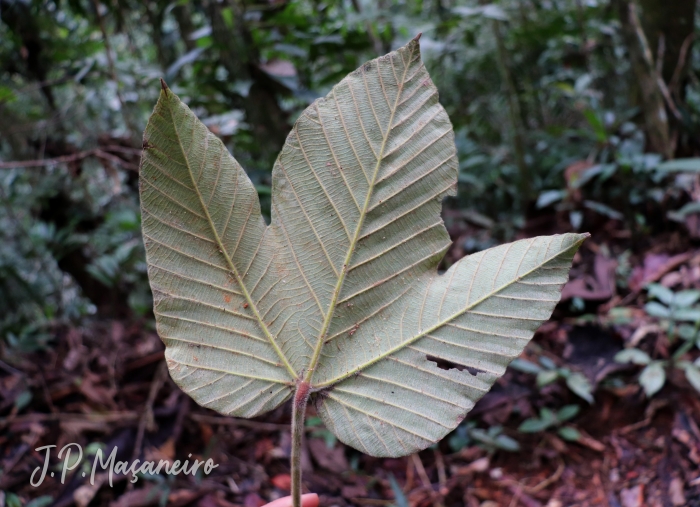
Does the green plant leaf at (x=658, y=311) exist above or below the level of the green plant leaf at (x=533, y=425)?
above

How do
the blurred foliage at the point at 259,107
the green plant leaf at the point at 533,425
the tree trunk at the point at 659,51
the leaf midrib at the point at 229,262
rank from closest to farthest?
the leaf midrib at the point at 229,262
the green plant leaf at the point at 533,425
the blurred foliage at the point at 259,107
the tree trunk at the point at 659,51

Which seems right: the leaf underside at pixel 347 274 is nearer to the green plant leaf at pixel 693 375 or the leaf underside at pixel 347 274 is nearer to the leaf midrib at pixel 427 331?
the leaf midrib at pixel 427 331

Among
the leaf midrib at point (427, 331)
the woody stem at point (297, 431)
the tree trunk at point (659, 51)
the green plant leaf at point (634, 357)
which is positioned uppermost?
the leaf midrib at point (427, 331)

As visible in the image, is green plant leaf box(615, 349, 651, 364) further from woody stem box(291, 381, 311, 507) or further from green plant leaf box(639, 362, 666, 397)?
woody stem box(291, 381, 311, 507)

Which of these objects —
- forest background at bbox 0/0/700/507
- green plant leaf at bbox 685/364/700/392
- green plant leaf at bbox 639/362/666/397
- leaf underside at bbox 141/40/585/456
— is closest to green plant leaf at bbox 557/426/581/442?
forest background at bbox 0/0/700/507

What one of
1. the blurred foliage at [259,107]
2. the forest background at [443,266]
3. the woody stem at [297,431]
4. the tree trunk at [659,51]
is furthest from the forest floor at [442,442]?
the woody stem at [297,431]

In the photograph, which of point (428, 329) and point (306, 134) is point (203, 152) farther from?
point (428, 329)

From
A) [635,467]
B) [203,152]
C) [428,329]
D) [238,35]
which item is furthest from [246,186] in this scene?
[635,467]
